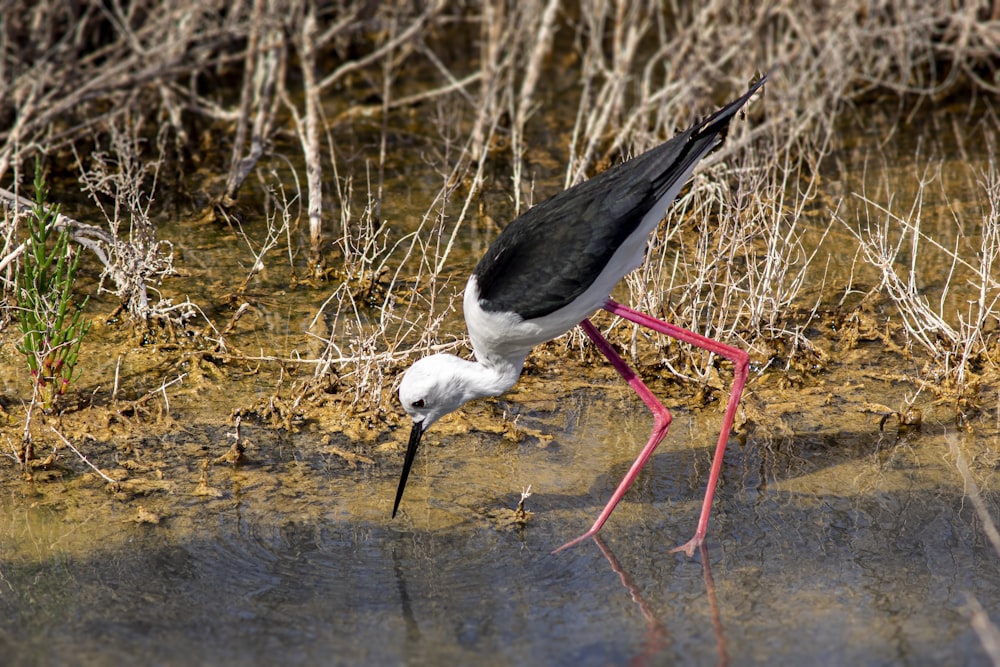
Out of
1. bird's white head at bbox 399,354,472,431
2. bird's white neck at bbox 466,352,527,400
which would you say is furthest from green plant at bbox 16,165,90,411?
bird's white neck at bbox 466,352,527,400

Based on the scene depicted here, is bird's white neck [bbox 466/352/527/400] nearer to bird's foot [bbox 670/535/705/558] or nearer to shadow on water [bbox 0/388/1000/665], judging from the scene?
shadow on water [bbox 0/388/1000/665]

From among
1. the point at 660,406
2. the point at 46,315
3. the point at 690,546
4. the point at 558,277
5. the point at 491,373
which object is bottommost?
the point at 690,546

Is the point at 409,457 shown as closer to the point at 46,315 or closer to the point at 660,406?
the point at 660,406

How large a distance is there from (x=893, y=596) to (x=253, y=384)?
90.1 inches

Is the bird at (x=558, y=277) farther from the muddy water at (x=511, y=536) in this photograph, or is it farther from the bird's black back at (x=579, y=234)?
the muddy water at (x=511, y=536)

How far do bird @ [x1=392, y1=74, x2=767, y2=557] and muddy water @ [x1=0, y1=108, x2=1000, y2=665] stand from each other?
17 centimetres

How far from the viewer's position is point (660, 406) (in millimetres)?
3756

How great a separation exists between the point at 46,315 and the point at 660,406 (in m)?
2.01

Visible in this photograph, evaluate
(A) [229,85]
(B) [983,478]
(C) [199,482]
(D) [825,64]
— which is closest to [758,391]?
(B) [983,478]

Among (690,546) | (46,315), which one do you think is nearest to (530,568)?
(690,546)

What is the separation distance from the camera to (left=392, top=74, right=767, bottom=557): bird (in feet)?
11.1

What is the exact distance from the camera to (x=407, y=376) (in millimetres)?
3457

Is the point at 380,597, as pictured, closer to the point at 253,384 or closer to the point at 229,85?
the point at 253,384

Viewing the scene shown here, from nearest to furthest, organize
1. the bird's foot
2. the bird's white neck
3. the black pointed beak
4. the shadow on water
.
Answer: the shadow on water, the bird's foot, the black pointed beak, the bird's white neck
